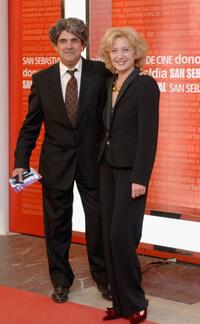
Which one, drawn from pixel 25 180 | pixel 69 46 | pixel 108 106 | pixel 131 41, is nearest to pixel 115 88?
pixel 108 106

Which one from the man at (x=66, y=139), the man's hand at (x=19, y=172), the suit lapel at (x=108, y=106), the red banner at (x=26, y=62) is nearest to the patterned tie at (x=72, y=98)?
the man at (x=66, y=139)

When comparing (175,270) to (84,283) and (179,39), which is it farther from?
(179,39)

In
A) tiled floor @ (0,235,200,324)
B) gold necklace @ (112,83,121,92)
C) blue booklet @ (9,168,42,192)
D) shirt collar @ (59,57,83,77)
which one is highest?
shirt collar @ (59,57,83,77)

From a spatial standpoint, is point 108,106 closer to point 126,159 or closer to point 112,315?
point 126,159

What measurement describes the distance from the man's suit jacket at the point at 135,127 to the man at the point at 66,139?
0.33m

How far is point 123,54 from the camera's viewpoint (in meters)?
3.74

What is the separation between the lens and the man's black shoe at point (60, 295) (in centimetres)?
421

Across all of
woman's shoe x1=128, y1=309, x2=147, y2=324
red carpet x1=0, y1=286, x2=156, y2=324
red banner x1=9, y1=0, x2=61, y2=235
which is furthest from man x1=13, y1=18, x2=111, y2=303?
red banner x1=9, y1=0, x2=61, y2=235

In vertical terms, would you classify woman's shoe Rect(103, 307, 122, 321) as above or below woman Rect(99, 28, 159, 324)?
below

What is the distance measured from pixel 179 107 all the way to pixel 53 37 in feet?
3.93

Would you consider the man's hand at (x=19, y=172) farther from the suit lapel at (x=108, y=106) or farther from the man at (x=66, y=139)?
the suit lapel at (x=108, y=106)

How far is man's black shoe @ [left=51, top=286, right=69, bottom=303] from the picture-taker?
13.8ft

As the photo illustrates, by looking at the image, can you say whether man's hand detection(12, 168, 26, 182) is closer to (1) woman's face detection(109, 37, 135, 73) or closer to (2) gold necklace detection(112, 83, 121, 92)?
(2) gold necklace detection(112, 83, 121, 92)

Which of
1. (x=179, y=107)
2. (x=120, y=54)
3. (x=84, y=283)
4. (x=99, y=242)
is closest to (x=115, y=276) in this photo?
(x=99, y=242)
